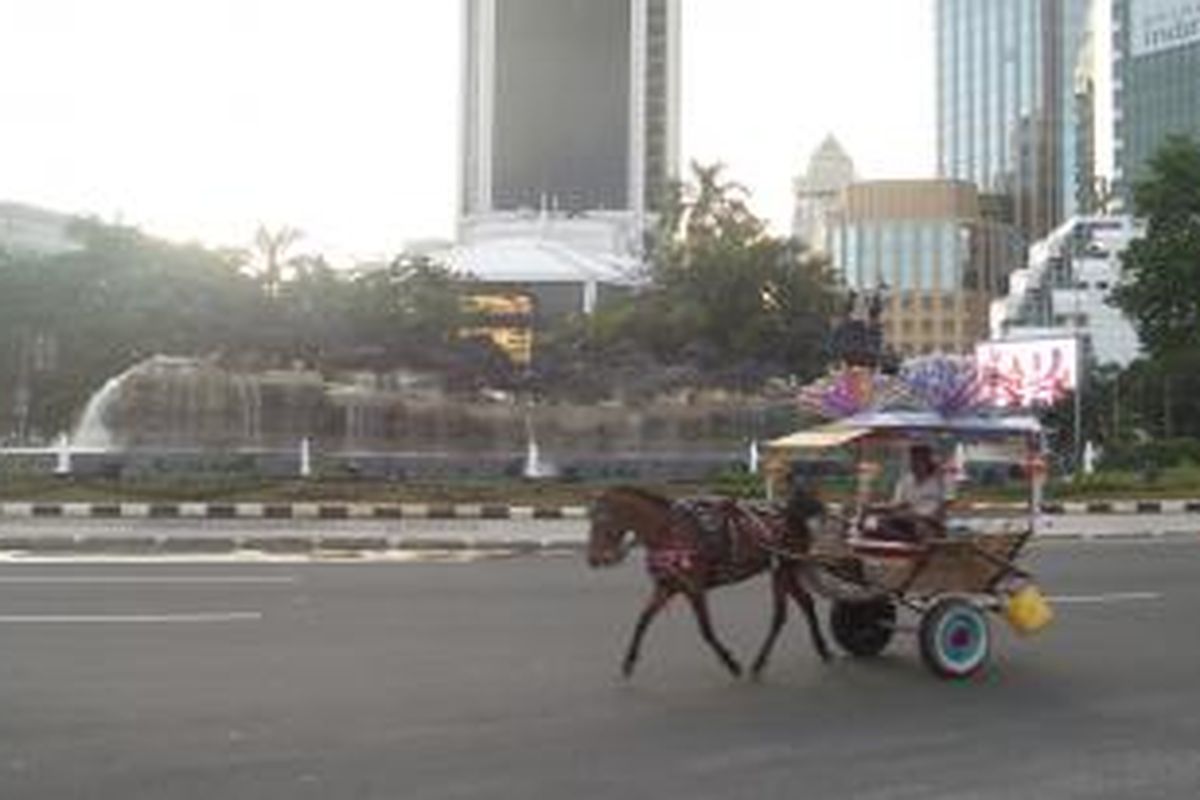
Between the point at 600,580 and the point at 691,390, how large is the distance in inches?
1412

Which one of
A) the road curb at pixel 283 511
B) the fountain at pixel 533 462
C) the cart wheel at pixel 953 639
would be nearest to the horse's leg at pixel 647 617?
the cart wheel at pixel 953 639

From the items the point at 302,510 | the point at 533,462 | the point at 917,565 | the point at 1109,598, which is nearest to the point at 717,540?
the point at 917,565

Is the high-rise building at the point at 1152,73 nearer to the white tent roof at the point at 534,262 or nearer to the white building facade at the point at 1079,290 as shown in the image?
the white building facade at the point at 1079,290

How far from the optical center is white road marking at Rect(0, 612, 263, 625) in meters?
16.2

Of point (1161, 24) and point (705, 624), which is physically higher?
point (1161, 24)

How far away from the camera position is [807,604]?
13.7m

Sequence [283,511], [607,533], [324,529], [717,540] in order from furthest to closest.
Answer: [283,511] < [324,529] < [717,540] < [607,533]

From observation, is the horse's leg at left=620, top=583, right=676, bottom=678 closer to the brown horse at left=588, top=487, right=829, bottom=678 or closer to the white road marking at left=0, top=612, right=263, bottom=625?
the brown horse at left=588, top=487, right=829, bottom=678

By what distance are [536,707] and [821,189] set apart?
16379 centimetres

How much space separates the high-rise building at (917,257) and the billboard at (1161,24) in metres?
18.6

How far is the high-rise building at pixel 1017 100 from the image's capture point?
182 metres

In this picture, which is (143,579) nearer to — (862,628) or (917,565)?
(862,628)

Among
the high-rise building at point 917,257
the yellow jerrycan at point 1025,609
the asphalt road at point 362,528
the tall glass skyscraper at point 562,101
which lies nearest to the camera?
the yellow jerrycan at point 1025,609

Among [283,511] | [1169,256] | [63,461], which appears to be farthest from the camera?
[1169,256]
